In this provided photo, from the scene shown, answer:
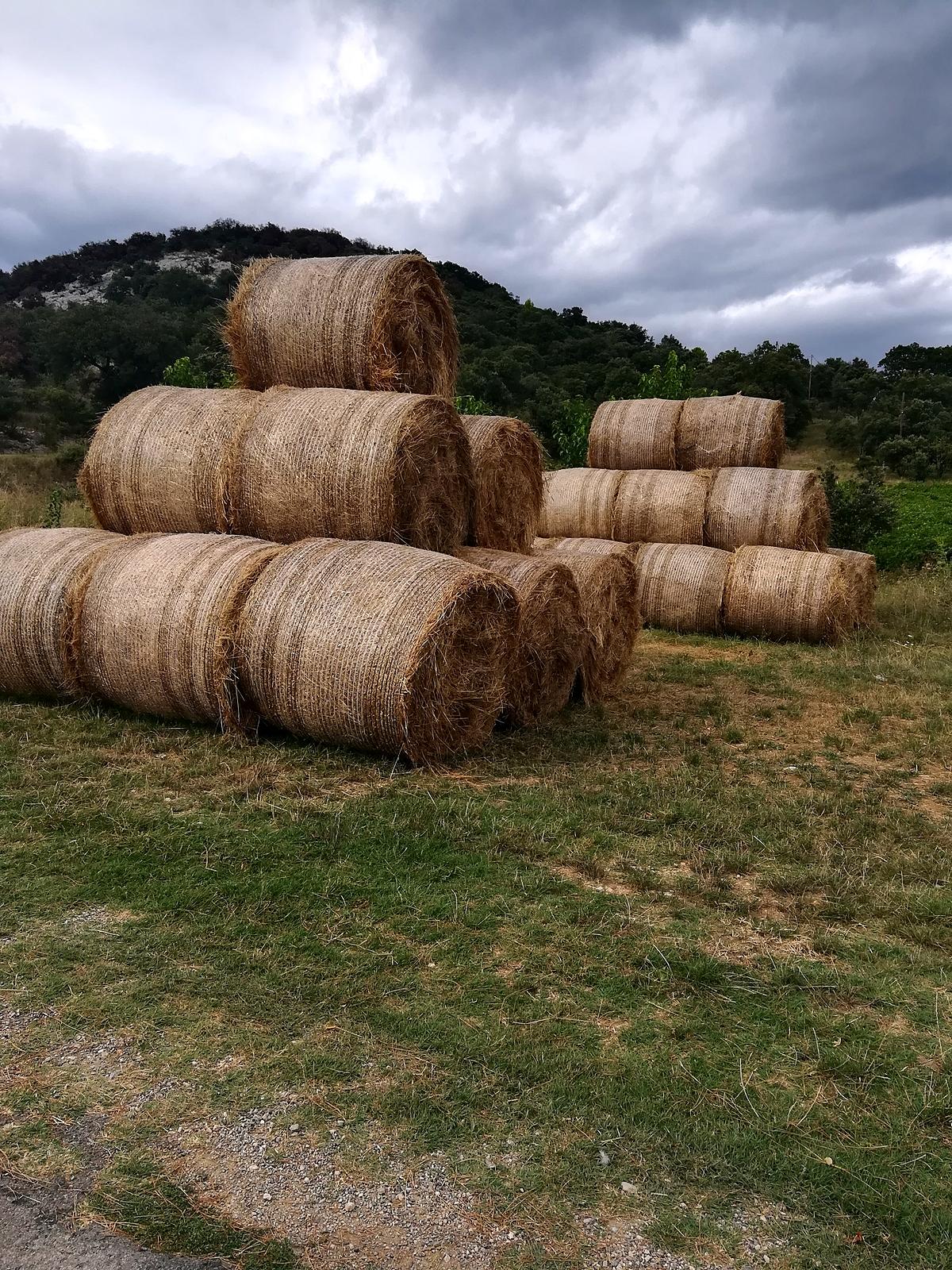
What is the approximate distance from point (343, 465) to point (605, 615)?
3.09 meters

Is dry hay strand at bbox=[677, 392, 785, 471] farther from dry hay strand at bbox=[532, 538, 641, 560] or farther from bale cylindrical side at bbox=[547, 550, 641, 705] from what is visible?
bale cylindrical side at bbox=[547, 550, 641, 705]

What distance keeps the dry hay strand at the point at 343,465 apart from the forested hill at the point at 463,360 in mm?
19046

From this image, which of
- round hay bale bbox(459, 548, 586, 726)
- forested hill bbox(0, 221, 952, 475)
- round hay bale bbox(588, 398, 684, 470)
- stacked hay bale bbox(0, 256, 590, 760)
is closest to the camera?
stacked hay bale bbox(0, 256, 590, 760)

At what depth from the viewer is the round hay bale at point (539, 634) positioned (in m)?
7.56

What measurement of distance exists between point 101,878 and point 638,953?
244cm

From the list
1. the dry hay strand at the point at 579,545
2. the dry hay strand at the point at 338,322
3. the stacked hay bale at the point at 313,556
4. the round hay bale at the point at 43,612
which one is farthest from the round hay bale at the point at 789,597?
the round hay bale at the point at 43,612

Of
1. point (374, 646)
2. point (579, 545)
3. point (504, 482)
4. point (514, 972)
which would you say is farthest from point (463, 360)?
point (514, 972)

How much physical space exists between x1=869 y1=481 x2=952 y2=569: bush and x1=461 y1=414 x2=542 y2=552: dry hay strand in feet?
34.0

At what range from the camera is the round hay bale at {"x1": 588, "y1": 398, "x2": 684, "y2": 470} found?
1424 centimetres

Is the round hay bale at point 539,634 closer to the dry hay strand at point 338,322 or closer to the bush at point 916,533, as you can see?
the dry hay strand at point 338,322

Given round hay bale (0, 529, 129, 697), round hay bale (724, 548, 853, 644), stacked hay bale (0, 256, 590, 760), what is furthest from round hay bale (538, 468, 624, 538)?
round hay bale (0, 529, 129, 697)

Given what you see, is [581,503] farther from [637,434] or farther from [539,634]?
[539,634]

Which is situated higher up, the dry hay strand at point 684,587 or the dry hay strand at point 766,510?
the dry hay strand at point 766,510

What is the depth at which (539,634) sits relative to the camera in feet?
25.4
